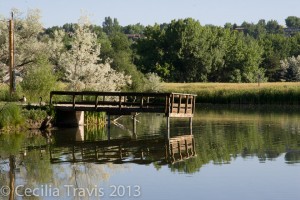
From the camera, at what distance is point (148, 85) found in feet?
242

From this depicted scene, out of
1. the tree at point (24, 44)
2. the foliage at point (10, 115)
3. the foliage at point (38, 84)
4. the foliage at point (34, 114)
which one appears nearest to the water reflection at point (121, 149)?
the foliage at point (34, 114)

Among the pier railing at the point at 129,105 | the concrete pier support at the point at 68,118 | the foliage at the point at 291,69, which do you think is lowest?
the concrete pier support at the point at 68,118

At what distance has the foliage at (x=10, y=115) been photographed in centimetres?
3823

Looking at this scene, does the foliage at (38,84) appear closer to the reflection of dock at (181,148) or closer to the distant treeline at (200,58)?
the reflection of dock at (181,148)

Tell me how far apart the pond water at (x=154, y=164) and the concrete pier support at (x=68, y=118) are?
6.47 ft

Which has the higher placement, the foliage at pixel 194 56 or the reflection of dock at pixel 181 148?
the foliage at pixel 194 56

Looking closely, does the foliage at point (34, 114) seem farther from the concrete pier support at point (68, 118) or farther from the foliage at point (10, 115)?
the concrete pier support at point (68, 118)

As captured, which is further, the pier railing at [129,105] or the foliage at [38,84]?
the foliage at [38,84]

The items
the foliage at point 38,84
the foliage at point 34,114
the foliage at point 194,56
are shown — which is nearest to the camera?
the foliage at point 34,114

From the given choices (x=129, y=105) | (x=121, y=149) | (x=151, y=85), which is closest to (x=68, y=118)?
(x=129, y=105)

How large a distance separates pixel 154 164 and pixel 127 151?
4220 mm

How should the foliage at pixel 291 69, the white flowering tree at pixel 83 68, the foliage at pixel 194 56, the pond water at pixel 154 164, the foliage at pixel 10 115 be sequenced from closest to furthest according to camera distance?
the pond water at pixel 154 164 < the foliage at pixel 10 115 < the white flowering tree at pixel 83 68 < the foliage at pixel 194 56 < the foliage at pixel 291 69

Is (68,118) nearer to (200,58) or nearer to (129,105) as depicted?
(129,105)

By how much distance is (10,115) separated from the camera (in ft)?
126
